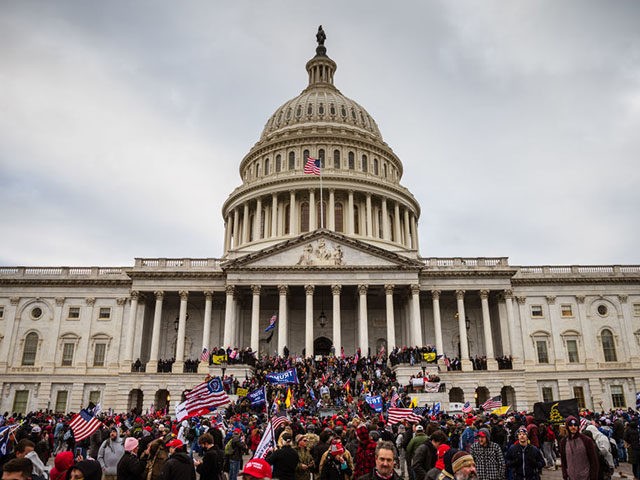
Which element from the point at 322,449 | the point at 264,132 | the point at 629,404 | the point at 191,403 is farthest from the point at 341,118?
the point at 322,449

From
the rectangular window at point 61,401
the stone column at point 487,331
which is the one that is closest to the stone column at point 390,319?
the stone column at point 487,331

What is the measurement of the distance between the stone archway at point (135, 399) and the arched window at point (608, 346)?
43.8 meters

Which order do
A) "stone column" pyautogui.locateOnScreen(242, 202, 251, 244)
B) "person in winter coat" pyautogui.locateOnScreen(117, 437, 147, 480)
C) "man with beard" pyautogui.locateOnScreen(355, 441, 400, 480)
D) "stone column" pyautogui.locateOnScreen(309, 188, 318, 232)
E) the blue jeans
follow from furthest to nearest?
"stone column" pyautogui.locateOnScreen(242, 202, 251, 244) → "stone column" pyautogui.locateOnScreen(309, 188, 318, 232) → the blue jeans → "person in winter coat" pyautogui.locateOnScreen(117, 437, 147, 480) → "man with beard" pyautogui.locateOnScreen(355, 441, 400, 480)

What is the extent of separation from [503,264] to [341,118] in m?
33.5

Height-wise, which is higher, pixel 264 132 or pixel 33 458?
pixel 264 132

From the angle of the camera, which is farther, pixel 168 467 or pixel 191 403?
pixel 191 403

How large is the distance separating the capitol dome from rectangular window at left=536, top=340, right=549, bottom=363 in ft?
62.1

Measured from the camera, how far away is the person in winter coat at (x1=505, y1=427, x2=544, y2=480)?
11484mm

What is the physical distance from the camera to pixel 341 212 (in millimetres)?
67312

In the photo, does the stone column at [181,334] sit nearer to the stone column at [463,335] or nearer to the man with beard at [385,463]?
the stone column at [463,335]

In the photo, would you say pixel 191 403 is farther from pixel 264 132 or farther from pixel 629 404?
pixel 264 132

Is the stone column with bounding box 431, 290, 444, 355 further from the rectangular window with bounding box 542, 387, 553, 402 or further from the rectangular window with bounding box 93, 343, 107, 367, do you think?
the rectangular window with bounding box 93, 343, 107, 367

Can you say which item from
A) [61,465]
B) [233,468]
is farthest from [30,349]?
[61,465]

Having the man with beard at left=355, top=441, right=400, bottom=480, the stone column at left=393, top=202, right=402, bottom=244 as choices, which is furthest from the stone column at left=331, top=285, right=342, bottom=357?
the man with beard at left=355, top=441, right=400, bottom=480
